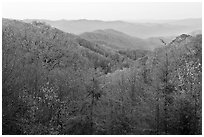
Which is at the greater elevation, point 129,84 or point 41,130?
point 129,84

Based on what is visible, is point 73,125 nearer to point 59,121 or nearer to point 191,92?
point 59,121

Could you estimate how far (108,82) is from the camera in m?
24.0

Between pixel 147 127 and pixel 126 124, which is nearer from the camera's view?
pixel 147 127

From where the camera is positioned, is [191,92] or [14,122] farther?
[191,92]

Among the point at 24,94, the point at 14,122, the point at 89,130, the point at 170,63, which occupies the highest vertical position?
the point at 170,63

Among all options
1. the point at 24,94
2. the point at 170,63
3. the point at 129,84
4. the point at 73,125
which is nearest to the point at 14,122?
the point at 24,94

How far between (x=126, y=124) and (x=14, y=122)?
22.6 feet

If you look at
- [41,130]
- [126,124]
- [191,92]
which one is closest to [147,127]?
[126,124]

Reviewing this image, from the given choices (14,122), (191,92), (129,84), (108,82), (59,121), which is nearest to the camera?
(14,122)

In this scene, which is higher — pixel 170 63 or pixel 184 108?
pixel 170 63

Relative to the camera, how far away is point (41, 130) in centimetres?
1731

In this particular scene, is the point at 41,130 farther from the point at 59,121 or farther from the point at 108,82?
the point at 108,82

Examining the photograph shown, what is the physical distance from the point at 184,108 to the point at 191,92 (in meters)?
1.04

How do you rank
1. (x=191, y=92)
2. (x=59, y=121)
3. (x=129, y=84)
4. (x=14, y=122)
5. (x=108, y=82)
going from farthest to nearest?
(x=108, y=82) → (x=129, y=84) → (x=59, y=121) → (x=191, y=92) → (x=14, y=122)
